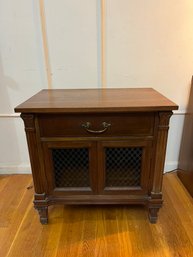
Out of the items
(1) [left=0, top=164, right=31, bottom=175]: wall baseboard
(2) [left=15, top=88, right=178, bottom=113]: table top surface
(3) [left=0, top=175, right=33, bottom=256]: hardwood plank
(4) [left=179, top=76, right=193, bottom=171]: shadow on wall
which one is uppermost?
(2) [left=15, top=88, right=178, bottom=113]: table top surface

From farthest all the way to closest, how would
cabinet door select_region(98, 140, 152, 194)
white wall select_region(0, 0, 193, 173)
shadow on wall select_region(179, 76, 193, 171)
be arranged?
shadow on wall select_region(179, 76, 193, 171), white wall select_region(0, 0, 193, 173), cabinet door select_region(98, 140, 152, 194)

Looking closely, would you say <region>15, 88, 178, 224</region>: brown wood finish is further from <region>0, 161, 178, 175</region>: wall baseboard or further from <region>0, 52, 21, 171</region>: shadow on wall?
<region>0, 161, 178, 175</region>: wall baseboard

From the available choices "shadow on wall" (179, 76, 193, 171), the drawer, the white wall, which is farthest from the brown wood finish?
"shadow on wall" (179, 76, 193, 171)

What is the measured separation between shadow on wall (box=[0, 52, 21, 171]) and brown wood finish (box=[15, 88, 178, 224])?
52 cm

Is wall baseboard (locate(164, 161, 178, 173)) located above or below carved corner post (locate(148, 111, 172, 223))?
below

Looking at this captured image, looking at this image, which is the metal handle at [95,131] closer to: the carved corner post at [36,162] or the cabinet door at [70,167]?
the cabinet door at [70,167]

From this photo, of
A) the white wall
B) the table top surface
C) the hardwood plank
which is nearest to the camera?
the table top surface

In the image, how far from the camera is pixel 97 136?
3.67 ft

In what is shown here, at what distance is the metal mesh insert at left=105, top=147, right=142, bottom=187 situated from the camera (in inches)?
Answer: 47.0

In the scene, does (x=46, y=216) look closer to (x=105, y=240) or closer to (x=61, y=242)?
(x=61, y=242)

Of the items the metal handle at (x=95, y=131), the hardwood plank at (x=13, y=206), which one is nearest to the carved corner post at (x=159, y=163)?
the metal handle at (x=95, y=131)

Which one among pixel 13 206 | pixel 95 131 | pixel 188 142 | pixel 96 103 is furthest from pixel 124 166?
pixel 13 206

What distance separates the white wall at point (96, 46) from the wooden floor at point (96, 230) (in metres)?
0.76

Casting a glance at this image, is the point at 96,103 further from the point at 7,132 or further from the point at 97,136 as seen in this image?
the point at 7,132
